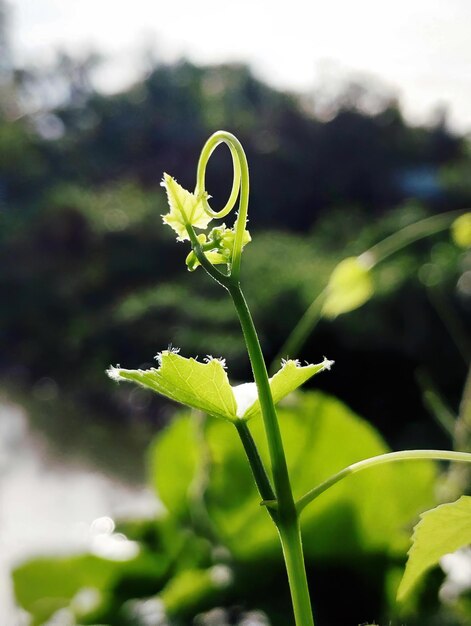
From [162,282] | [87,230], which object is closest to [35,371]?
[162,282]

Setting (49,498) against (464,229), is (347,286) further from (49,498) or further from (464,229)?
(49,498)

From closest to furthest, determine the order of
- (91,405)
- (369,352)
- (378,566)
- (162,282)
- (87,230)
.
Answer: (378,566) < (91,405) < (369,352) < (162,282) < (87,230)

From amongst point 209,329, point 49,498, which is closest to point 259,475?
point 49,498

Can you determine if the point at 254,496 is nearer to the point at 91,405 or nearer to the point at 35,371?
the point at 91,405

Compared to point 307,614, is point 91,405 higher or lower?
higher

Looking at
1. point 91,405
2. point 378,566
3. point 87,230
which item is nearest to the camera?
point 378,566

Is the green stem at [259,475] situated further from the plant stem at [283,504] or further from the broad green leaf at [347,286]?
the broad green leaf at [347,286]

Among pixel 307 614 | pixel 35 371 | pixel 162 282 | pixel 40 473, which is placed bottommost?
pixel 307 614

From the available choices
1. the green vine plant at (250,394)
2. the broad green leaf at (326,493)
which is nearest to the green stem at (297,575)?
the green vine plant at (250,394)

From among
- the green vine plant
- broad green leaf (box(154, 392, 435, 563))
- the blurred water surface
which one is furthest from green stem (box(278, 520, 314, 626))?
the blurred water surface

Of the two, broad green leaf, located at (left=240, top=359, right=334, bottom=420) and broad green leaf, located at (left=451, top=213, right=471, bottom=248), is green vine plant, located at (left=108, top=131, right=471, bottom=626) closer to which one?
broad green leaf, located at (left=240, top=359, right=334, bottom=420)
